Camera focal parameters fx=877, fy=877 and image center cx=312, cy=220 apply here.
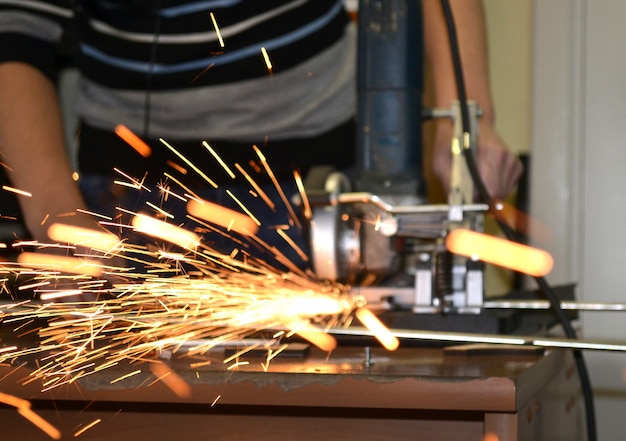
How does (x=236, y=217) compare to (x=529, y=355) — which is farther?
(x=236, y=217)

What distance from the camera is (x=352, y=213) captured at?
3.82 ft

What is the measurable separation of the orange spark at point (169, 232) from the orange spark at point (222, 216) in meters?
0.07

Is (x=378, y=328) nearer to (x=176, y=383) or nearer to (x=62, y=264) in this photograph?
(x=176, y=383)

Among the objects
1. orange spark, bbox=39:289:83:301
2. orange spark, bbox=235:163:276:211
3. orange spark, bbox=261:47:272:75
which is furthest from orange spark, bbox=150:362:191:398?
orange spark, bbox=261:47:272:75

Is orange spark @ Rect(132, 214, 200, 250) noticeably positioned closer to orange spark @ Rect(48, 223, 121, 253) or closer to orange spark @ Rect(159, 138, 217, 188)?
orange spark @ Rect(48, 223, 121, 253)

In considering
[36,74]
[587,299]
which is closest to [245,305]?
[36,74]

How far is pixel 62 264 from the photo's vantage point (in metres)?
1.29

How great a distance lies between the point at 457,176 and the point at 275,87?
0.40 m

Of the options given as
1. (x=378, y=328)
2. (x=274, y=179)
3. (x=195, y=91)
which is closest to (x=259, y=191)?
(x=274, y=179)

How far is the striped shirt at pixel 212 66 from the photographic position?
1464 mm

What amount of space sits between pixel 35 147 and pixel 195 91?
0.29m

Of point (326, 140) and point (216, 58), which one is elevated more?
point (216, 58)

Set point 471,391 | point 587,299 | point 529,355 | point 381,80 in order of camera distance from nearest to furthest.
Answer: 1. point 471,391
2. point 529,355
3. point 381,80
4. point 587,299

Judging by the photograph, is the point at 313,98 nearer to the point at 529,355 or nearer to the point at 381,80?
the point at 381,80
